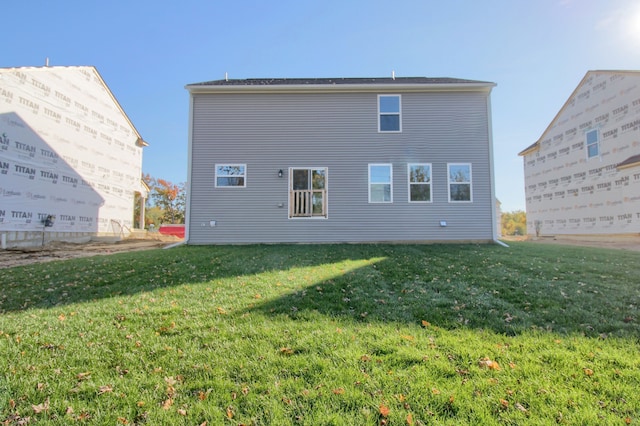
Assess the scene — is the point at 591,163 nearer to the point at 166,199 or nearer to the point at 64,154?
the point at 64,154

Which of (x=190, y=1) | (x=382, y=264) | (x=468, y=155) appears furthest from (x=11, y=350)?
(x=468, y=155)

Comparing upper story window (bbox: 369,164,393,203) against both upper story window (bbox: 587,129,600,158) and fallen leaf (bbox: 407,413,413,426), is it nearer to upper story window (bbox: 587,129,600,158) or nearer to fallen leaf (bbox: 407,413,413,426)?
fallen leaf (bbox: 407,413,413,426)

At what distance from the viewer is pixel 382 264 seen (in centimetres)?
663

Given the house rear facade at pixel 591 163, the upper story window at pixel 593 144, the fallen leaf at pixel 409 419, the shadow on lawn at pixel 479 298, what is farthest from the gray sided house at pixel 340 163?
the fallen leaf at pixel 409 419

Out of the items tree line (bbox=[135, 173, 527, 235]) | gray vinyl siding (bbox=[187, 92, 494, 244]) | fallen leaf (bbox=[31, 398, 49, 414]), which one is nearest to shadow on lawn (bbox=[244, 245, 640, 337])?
fallen leaf (bbox=[31, 398, 49, 414])

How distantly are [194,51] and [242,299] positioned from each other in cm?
1117

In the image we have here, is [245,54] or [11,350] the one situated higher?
[245,54]

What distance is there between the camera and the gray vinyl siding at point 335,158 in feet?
35.9

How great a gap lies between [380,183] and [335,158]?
1790mm

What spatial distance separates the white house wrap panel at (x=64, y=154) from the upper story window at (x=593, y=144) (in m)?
23.7

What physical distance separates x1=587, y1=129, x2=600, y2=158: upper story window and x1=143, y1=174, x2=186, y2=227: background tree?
3520 centimetres

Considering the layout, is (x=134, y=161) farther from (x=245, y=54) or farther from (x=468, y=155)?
(x=468, y=155)

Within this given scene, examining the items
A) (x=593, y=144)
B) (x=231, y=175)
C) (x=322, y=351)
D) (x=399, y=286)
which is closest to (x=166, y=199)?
(x=231, y=175)

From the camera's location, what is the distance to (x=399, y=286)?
4875 millimetres
